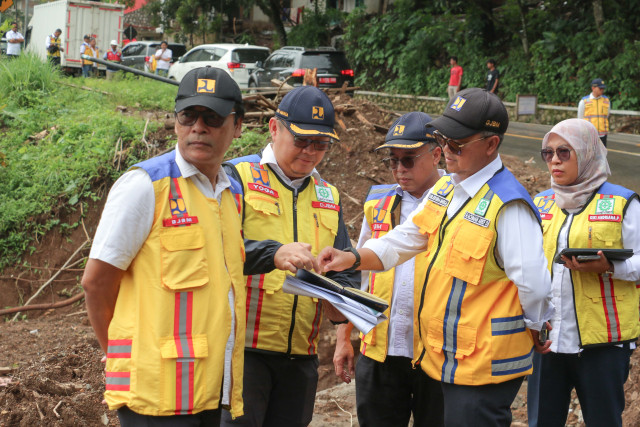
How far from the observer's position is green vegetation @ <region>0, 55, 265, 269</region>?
9977 mm

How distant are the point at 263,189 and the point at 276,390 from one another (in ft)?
3.33

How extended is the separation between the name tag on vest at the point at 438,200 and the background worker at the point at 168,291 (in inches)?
45.3

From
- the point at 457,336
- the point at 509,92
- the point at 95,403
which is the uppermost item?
the point at 509,92

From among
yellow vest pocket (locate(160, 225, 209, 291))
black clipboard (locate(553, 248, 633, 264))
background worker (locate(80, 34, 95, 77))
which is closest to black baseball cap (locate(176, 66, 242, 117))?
yellow vest pocket (locate(160, 225, 209, 291))

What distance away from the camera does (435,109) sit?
26500 millimetres

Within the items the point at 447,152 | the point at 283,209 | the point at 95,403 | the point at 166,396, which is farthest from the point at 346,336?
the point at 95,403

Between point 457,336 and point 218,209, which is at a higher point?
point 218,209

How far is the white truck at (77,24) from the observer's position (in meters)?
25.8

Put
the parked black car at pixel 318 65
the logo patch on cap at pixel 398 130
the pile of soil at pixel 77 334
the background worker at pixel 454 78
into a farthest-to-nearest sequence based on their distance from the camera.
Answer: the background worker at pixel 454 78
the parked black car at pixel 318 65
the pile of soil at pixel 77 334
the logo patch on cap at pixel 398 130

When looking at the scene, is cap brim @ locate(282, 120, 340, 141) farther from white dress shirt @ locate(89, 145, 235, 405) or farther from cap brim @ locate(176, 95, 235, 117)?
white dress shirt @ locate(89, 145, 235, 405)

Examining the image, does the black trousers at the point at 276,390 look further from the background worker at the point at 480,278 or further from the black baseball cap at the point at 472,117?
the black baseball cap at the point at 472,117

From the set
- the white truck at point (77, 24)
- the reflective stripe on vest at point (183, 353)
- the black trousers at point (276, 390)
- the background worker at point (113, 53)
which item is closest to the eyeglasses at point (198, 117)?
the reflective stripe on vest at point (183, 353)

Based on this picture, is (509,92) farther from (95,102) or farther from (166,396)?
(166,396)

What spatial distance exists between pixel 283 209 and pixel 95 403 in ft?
8.15
